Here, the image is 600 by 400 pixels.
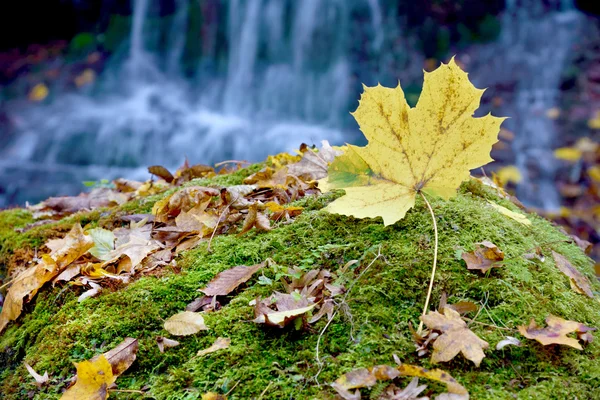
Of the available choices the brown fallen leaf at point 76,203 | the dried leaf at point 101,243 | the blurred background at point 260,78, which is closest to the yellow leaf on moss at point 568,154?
the blurred background at point 260,78

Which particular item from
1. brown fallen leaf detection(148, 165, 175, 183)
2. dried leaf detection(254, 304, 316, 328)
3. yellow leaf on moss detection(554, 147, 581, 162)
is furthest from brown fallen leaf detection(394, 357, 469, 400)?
yellow leaf on moss detection(554, 147, 581, 162)

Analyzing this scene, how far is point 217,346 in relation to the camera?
1115 mm

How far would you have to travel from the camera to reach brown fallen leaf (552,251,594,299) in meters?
1.36

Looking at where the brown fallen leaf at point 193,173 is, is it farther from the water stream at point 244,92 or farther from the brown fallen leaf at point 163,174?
the water stream at point 244,92

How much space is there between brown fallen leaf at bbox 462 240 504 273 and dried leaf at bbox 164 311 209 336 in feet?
2.31

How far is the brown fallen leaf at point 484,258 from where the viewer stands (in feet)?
4.03

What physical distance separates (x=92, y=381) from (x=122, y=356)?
0.09m

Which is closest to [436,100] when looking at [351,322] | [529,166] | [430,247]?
[430,247]

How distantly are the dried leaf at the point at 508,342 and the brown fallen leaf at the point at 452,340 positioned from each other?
30 millimetres

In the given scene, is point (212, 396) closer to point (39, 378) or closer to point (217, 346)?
point (217, 346)

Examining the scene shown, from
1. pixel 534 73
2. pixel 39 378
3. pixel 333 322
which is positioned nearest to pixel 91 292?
pixel 39 378

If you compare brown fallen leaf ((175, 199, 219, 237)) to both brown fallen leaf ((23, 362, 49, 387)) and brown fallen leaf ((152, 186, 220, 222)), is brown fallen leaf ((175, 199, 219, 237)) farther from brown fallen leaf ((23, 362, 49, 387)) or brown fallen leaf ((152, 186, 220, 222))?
brown fallen leaf ((23, 362, 49, 387))

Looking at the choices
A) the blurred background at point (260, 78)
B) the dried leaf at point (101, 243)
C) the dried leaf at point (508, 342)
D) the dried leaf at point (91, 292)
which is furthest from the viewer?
the blurred background at point (260, 78)

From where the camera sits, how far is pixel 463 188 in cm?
175
